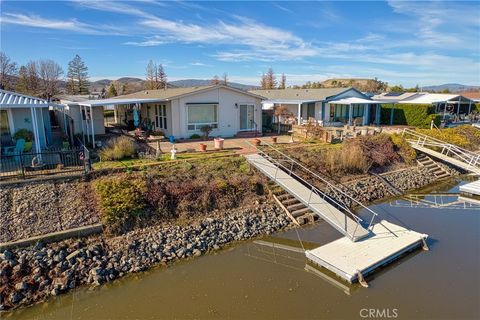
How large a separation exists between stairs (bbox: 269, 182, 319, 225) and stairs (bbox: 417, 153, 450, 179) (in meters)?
10.2

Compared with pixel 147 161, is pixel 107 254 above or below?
below

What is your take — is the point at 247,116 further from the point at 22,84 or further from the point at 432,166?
the point at 22,84

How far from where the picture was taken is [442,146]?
1945cm

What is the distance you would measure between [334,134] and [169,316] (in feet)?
54.2

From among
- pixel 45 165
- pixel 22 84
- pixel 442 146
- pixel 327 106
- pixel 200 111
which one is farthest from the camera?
pixel 22 84

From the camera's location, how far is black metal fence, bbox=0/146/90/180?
11.4m

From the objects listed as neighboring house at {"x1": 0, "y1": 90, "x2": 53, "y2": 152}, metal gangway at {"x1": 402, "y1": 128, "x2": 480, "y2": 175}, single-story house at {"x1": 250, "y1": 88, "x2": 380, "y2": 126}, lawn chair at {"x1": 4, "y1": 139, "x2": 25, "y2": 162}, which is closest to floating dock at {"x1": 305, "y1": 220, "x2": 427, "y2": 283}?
metal gangway at {"x1": 402, "y1": 128, "x2": 480, "y2": 175}

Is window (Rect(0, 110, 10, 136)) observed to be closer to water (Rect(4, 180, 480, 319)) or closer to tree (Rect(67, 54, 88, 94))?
water (Rect(4, 180, 480, 319))

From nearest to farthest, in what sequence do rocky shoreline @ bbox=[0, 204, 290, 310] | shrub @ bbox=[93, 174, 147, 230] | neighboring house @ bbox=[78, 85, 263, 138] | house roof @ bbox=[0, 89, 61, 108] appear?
rocky shoreline @ bbox=[0, 204, 290, 310] → shrub @ bbox=[93, 174, 147, 230] → house roof @ bbox=[0, 89, 61, 108] → neighboring house @ bbox=[78, 85, 263, 138]

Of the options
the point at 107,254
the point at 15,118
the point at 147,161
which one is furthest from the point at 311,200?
the point at 15,118

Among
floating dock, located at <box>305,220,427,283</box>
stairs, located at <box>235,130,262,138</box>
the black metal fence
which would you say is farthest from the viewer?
stairs, located at <box>235,130,262,138</box>

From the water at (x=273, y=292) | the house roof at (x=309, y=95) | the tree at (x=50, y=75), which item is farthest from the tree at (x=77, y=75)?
the water at (x=273, y=292)

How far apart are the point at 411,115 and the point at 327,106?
752cm

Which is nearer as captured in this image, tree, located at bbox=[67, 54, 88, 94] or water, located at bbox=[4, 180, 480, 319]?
water, located at bbox=[4, 180, 480, 319]
